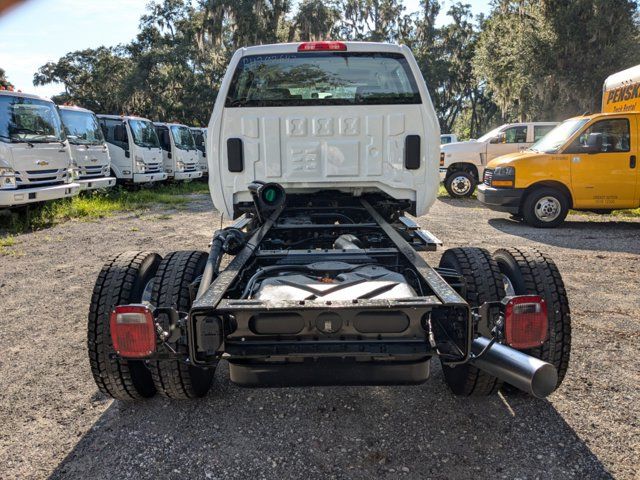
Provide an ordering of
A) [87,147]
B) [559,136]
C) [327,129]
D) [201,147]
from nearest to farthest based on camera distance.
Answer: [327,129]
[559,136]
[87,147]
[201,147]

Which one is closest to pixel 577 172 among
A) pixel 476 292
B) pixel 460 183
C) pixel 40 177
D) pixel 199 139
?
pixel 460 183

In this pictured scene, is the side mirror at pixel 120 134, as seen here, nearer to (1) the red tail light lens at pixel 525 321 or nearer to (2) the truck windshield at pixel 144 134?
(2) the truck windshield at pixel 144 134

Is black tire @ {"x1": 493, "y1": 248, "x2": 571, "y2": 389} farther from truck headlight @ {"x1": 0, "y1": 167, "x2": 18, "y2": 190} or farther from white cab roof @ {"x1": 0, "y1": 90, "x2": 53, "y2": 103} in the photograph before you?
white cab roof @ {"x1": 0, "y1": 90, "x2": 53, "y2": 103}

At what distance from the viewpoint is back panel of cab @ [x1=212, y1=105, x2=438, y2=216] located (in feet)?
14.3

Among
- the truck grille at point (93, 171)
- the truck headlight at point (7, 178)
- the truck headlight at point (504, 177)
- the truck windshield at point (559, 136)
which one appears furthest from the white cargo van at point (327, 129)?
the truck grille at point (93, 171)

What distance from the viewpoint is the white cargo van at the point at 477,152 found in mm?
14109

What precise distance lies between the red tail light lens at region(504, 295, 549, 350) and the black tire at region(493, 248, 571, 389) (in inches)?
16.5

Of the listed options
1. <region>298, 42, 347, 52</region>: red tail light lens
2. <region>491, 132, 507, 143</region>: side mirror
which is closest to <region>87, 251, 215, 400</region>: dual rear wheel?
<region>298, 42, 347, 52</region>: red tail light lens

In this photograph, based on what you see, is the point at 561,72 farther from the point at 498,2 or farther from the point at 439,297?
the point at 439,297

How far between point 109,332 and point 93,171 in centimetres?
1134

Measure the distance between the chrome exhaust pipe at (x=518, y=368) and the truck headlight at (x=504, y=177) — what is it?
7.94 meters

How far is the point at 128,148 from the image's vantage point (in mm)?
15211

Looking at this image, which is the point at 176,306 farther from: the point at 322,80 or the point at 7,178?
the point at 7,178

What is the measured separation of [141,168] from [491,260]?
1438 cm
